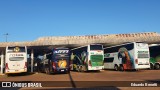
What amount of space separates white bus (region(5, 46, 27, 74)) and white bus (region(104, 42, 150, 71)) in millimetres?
11619

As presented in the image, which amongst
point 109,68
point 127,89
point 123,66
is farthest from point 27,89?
point 109,68

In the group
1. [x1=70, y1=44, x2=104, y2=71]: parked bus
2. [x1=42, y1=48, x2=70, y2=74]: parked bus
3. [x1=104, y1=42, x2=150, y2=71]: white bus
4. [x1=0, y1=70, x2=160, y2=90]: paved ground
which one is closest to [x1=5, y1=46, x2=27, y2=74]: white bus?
[x1=42, y1=48, x2=70, y2=74]: parked bus

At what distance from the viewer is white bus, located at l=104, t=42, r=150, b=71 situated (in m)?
29.4

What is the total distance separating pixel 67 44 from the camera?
41.6 m

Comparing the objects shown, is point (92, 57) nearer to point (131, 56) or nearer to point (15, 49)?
point (131, 56)

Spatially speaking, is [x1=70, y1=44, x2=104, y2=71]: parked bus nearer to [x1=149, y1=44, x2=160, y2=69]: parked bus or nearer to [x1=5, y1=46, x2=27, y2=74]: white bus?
[x1=5, y1=46, x2=27, y2=74]: white bus

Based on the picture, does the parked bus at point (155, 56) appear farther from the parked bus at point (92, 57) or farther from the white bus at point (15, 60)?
the white bus at point (15, 60)

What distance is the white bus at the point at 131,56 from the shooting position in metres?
29.4

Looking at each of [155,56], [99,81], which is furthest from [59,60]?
[155,56]

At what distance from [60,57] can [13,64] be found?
17.0 ft

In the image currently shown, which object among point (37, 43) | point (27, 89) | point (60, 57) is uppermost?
point (37, 43)

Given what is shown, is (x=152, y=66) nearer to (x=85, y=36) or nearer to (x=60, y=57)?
(x=60, y=57)

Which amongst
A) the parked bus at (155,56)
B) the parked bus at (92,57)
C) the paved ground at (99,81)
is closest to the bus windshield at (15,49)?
the paved ground at (99,81)

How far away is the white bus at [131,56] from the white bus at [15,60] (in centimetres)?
1162
